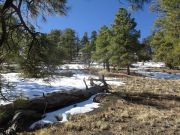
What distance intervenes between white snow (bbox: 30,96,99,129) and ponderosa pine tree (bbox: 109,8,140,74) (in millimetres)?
27024

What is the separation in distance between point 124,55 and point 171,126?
3257cm

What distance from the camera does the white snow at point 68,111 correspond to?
51.3ft

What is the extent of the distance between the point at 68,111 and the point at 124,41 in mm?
31359

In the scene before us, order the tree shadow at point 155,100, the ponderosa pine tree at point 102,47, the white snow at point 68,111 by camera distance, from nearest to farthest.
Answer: the white snow at point 68,111 → the tree shadow at point 155,100 → the ponderosa pine tree at point 102,47

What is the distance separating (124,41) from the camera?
47969 millimetres

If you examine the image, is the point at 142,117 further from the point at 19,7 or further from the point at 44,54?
the point at 19,7

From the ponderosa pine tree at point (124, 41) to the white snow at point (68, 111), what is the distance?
2702cm

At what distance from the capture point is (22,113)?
15141mm

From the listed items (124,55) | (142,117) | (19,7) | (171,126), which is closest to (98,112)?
(142,117)

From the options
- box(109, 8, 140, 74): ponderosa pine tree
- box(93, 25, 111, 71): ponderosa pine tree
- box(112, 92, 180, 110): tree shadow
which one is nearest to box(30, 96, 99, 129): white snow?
box(112, 92, 180, 110): tree shadow

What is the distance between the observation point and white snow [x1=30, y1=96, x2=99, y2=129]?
1564 cm

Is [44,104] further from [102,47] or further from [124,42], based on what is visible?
[102,47]

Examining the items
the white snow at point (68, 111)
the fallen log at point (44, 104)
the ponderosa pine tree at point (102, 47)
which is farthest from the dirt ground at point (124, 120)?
the ponderosa pine tree at point (102, 47)

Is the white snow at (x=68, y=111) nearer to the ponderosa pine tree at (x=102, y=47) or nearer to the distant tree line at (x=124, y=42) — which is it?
the distant tree line at (x=124, y=42)
